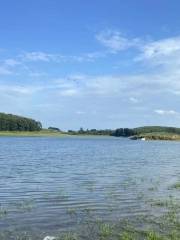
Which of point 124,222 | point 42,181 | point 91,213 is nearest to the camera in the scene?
point 124,222

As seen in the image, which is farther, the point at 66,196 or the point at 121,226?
the point at 66,196

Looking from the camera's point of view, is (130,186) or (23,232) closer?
(23,232)

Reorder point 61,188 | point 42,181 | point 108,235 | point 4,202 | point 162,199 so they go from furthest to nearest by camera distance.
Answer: point 42,181, point 61,188, point 162,199, point 4,202, point 108,235

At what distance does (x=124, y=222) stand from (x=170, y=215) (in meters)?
3.09

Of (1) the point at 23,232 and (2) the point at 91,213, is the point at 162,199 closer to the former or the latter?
(2) the point at 91,213

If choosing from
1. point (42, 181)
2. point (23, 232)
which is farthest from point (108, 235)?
point (42, 181)

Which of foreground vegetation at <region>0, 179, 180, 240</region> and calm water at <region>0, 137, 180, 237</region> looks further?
calm water at <region>0, 137, 180, 237</region>

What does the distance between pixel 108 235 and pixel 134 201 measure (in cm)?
1043

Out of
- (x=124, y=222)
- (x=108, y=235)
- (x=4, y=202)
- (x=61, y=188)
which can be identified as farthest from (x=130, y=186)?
(x=108, y=235)

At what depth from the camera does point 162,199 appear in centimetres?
3288

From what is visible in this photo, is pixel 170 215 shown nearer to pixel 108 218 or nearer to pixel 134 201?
pixel 108 218

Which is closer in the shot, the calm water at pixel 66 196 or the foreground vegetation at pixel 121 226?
the foreground vegetation at pixel 121 226

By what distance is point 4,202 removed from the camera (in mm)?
30891

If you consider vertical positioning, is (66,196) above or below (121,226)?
above
